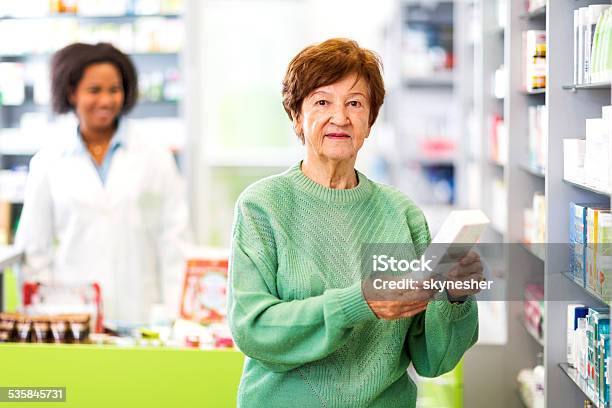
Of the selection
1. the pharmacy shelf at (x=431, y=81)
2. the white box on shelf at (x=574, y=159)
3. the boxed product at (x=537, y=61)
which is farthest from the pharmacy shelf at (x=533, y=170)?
the pharmacy shelf at (x=431, y=81)

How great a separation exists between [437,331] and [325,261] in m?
0.33

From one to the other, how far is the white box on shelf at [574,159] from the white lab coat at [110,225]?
1821mm

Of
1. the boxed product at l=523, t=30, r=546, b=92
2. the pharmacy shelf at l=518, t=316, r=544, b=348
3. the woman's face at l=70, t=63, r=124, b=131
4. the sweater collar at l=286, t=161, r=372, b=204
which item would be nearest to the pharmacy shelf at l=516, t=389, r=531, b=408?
the pharmacy shelf at l=518, t=316, r=544, b=348

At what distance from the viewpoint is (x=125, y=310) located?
4453 mm

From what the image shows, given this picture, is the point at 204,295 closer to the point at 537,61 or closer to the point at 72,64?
the point at 72,64

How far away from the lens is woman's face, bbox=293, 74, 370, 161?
246cm

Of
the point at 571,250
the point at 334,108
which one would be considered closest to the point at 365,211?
the point at 334,108

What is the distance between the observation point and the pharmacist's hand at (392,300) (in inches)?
87.7

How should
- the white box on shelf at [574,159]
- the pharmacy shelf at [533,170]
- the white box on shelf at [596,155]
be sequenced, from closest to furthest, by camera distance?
the white box on shelf at [596,155] → the white box on shelf at [574,159] → the pharmacy shelf at [533,170]

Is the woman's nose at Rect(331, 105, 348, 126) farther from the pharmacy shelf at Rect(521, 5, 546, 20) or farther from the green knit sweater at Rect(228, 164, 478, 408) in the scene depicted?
the pharmacy shelf at Rect(521, 5, 546, 20)

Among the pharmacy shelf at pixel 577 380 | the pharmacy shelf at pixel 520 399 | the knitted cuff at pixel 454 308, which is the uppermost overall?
the knitted cuff at pixel 454 308

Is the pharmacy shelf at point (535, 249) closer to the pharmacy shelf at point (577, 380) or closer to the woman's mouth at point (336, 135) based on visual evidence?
the pharmacy shelf at point (577, 380)

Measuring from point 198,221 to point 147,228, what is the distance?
278 cm

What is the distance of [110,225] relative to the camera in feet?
14.5
